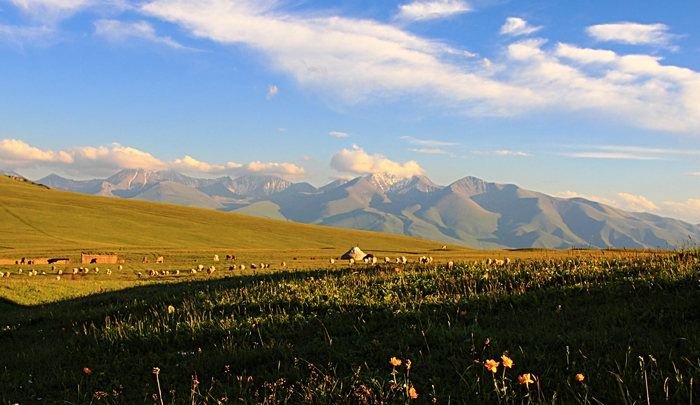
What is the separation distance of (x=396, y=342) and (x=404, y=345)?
19 cm

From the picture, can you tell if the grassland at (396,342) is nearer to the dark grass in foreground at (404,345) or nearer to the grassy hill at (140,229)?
the dark grass in foreground at (404,345)

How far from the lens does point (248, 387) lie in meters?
7.43

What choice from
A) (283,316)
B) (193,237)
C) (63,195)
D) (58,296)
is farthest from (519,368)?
(63,195)

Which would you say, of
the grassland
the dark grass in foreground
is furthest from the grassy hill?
the dark grass in foreground

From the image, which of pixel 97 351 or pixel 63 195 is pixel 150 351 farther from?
pixel 63 195


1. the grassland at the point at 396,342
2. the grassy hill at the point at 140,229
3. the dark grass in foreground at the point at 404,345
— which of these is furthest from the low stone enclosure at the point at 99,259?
the dark grass in foreground at the point at 404,345

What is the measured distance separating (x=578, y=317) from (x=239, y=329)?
24.2 ft

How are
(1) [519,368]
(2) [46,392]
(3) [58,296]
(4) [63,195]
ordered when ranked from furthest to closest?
(4) [63,195] < (3) [58,296] < (2) [46,392] < (1) [519,368]

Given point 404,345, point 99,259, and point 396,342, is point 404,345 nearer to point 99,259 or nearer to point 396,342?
point 396,342

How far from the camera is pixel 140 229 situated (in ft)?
353

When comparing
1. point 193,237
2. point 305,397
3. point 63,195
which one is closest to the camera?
point 305,397

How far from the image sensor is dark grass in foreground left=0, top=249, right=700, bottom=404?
662cm

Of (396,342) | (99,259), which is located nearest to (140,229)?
(99,259)

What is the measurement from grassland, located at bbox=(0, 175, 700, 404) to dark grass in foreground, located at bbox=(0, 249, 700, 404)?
1.5 inches
